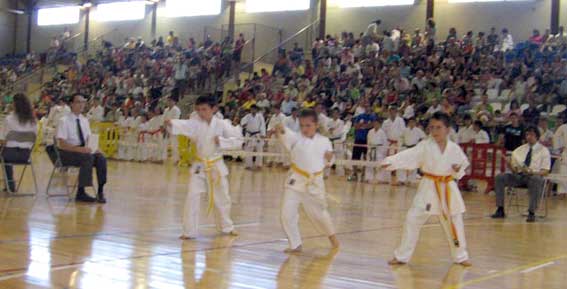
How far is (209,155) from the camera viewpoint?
6906 mm

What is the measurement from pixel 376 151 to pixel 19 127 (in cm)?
773

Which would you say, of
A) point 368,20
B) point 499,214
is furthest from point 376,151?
point 368,20

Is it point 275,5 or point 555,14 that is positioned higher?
point 275,5

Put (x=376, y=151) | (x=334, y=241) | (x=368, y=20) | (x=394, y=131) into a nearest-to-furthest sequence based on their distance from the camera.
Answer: (x=334, y=241), (x=376, y=151), (x=394, y=131), (x=368, y=20)

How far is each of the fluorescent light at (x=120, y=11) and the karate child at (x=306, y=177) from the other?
24994 millimetres

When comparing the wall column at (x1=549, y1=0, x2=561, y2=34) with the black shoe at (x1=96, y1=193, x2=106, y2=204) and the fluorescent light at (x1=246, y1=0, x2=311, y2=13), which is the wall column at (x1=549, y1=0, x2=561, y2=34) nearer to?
the fluorescent light at (x1=246, y1=0, x2=311, y2=13)

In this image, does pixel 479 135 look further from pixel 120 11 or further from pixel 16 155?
pixel 120 11

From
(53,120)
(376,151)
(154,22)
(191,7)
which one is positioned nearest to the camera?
(376,151)

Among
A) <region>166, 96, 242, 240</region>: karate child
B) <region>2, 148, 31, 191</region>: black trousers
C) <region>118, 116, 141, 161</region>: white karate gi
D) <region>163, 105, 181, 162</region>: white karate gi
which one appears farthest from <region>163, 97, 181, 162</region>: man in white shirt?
<region>166, 96, 242, 240</region>: karate child

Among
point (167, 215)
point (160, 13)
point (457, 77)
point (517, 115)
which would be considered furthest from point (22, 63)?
point (167, 215)

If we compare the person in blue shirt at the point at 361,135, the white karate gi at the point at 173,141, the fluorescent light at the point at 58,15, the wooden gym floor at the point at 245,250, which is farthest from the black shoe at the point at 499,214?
the fluorescent light at the point at 58,15

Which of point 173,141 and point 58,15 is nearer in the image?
point 173,141

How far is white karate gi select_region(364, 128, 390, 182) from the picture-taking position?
48.4 feet

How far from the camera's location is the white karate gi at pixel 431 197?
5.81 m
